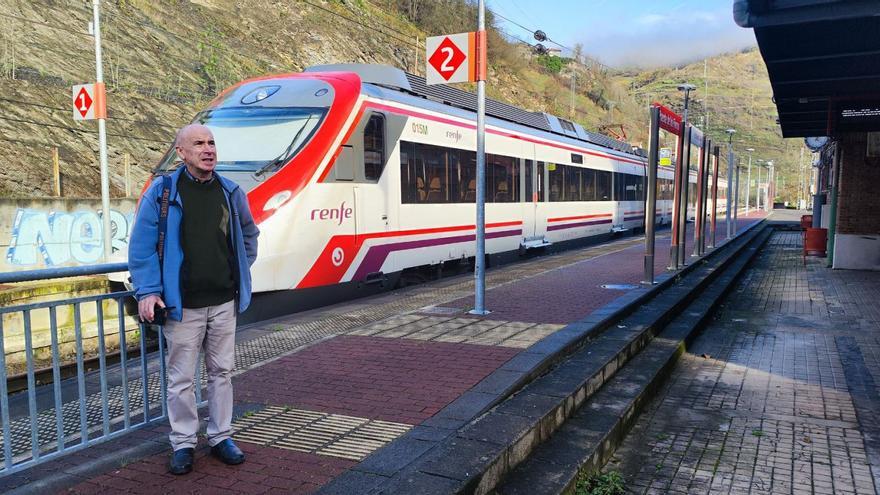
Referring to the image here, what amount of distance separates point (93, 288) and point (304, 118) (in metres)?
5.23

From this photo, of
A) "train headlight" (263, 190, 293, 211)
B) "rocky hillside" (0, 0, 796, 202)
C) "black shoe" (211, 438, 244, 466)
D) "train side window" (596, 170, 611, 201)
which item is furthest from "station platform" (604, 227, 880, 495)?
"rocky hillside" (0, 0, 796, 202)

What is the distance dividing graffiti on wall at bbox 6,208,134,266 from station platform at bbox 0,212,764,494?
6646 millimetres

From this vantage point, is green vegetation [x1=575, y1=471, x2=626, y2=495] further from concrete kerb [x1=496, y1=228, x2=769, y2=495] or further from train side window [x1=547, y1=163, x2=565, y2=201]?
train side window [x1=547, y1=163, x2=565, y2=201]

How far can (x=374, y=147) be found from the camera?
9430mm

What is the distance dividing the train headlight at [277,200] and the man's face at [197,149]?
4.38 m

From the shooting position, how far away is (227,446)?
Result: 11.3ft

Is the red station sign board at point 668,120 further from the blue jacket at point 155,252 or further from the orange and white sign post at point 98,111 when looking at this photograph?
the orange and white sign post at point 98,111

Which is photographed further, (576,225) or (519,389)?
(576,225)

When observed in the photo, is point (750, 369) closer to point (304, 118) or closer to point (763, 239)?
point (304, 118)

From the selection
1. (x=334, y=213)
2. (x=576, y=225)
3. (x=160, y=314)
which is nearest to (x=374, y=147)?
(x=334, y=213)

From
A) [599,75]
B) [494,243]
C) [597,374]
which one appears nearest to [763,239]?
[494,243]

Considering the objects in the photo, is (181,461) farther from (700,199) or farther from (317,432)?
(700,199)

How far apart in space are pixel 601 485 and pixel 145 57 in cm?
2321

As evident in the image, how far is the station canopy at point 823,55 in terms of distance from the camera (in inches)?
223
